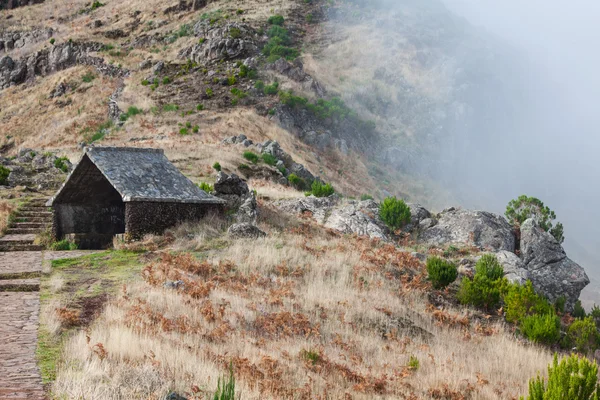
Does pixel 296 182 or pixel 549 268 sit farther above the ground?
pixel 549 268

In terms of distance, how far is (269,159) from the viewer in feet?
121

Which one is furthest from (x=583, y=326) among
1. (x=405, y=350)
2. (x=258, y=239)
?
(x=258, y=239)

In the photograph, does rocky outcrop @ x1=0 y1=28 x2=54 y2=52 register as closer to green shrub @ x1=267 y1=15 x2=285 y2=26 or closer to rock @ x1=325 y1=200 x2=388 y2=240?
green shrub @ x1=267 y1=15 x2=285 y2=26

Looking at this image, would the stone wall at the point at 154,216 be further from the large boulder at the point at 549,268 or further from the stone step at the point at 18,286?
the large boulder at the point at 549,268

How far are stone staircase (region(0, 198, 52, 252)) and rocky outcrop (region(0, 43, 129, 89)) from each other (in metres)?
46.1

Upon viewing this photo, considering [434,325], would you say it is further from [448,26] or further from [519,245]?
[448,26]

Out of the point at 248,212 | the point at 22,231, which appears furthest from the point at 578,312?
the point at 22,231

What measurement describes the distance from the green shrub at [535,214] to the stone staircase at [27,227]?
71.1 feet

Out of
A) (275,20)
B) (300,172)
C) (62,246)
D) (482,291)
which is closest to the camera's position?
(482,291)

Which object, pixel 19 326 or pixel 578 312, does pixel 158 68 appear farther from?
pixel 19 326

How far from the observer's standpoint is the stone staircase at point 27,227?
18312 mm

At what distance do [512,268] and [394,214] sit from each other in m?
6.49

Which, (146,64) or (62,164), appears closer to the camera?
(62,164)

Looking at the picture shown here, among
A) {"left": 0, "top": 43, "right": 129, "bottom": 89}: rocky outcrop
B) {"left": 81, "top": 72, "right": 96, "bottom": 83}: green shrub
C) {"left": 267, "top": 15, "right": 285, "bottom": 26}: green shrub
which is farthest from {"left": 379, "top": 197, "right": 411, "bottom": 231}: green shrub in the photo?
{"left": 0, "top": 43, "right": 129, "bottom": 89}: rocky outcrop
